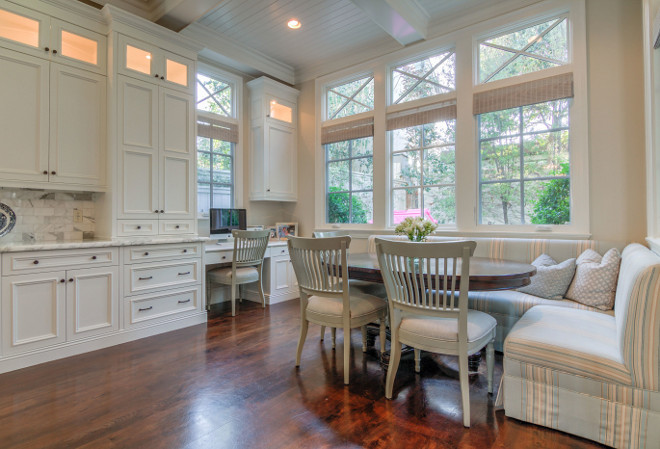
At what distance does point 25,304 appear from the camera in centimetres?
255

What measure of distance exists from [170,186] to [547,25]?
4.13 metres

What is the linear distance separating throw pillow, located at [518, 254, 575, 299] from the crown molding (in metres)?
4.11

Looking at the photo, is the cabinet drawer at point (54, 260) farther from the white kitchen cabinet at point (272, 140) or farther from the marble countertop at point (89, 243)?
the white kitchen cabinet at point (272, 140)

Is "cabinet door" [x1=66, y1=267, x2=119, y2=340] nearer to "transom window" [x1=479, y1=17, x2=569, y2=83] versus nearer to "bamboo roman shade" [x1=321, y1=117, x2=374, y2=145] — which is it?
"bamboo roman shade" [x1=321, y1=117, x2=374, y2=145]

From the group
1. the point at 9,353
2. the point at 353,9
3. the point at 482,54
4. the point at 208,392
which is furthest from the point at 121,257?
the point at 482,54

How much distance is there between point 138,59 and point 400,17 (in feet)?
8.73

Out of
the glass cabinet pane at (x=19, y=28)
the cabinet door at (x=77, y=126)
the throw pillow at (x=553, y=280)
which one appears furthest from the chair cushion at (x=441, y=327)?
the glass cabinet pane at (x=19, y=28)

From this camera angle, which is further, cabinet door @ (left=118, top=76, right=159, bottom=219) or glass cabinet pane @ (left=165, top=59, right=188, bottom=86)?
glass cabinet pane @ (left=165, top=59, right=188, bottom=86)

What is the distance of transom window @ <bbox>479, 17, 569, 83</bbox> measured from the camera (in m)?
3.28

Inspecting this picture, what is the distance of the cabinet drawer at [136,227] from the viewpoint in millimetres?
3199

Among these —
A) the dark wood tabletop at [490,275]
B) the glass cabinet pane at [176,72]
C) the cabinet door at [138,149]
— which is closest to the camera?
the dark wood tabletop at [490,275]

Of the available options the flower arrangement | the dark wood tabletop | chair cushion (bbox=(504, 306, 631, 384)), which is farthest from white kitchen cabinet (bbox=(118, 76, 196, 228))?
chair cushion (bbox=(504, 306, 631, 384))

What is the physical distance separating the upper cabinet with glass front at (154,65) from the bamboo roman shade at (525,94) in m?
3.17

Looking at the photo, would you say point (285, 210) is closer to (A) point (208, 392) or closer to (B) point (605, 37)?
(A) point (208, 392)
